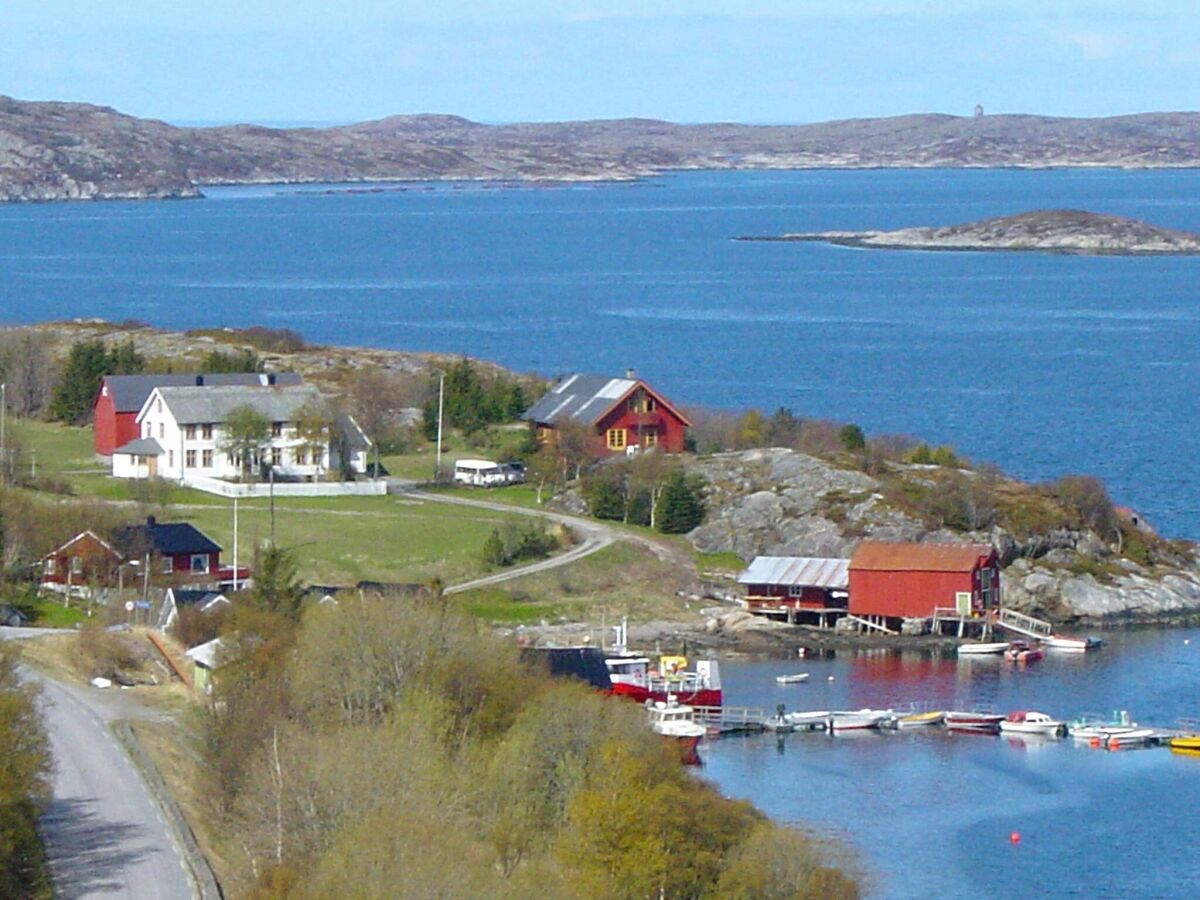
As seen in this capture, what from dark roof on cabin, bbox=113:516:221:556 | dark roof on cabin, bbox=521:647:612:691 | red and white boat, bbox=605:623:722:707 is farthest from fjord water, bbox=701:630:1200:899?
dark roof on cabin, bbox=113:516:221:556

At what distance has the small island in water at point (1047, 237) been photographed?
15114 centimetres

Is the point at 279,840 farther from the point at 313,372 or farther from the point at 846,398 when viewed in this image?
the point at 846,398

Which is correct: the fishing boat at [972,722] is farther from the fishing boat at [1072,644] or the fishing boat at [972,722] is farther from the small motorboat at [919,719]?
the fishing boat at [1072,644]

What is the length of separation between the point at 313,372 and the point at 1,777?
4198 centimetres

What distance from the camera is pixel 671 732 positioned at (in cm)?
3266

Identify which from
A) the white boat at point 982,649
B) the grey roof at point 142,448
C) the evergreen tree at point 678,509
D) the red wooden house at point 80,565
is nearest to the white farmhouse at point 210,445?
the grey roof at point 142,448

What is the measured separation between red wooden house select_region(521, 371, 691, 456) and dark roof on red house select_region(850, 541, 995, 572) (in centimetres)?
861

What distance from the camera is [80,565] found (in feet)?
127

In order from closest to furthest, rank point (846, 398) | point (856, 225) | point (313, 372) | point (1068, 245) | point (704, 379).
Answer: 1. point (313, 372)
2. point (846, 398)
3. point (704, 379)
4. point (1068, 245)
5. point (856, 225)

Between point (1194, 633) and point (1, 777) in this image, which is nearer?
point (1, 777)

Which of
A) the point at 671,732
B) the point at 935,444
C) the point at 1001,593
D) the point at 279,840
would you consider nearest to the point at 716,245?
the point at 935,444

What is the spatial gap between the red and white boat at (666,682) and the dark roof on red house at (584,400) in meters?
14.5

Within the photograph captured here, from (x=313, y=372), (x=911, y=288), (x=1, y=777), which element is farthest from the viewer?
(x=911, y=288)

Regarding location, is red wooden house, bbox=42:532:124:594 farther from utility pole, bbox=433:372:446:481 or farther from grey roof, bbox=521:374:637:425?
grey roof, bbox=521:374:637:425
